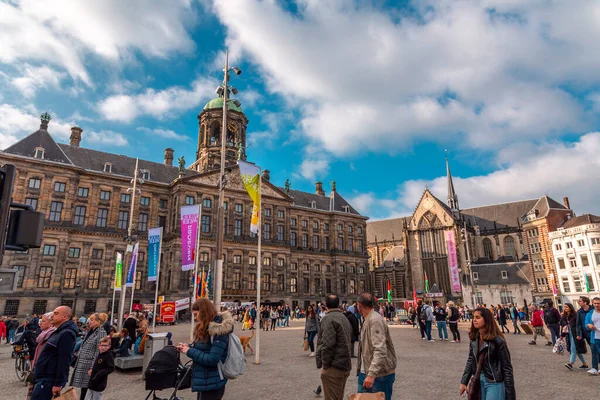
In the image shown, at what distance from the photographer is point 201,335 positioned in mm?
4637

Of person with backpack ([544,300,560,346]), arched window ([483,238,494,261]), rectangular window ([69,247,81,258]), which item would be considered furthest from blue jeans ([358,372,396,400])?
arched window ([483,238,494,261])

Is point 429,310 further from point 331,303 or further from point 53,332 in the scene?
point 53,332

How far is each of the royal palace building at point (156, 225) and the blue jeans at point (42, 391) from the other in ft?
95.0

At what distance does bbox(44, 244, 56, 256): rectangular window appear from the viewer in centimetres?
3912

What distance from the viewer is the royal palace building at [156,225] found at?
39250 mm

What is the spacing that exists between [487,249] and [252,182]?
215 ft

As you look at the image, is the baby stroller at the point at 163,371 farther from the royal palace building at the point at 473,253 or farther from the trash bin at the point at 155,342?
the royal palace building at the point at 473,253

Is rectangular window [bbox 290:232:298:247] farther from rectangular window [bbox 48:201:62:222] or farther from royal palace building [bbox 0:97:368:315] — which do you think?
rectangular window [bbox 48:201:62:222]

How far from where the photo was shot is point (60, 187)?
1620 inches

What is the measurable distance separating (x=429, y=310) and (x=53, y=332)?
17.1 metres

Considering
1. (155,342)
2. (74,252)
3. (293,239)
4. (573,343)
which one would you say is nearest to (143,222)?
(74,252)

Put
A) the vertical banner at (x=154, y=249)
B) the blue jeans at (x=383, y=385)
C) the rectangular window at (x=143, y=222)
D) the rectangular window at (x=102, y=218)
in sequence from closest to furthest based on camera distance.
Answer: the blue jeans at (x=383, y=385) → the vertical banner at (x=154, y=249) → the rectangular window at (x=102, y=218) → the rectangular window at (x=143, y=222)

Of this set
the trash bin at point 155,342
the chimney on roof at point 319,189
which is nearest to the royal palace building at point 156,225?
the chimney on roof at point 319,189

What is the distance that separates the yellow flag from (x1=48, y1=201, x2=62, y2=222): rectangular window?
36.5 meters
